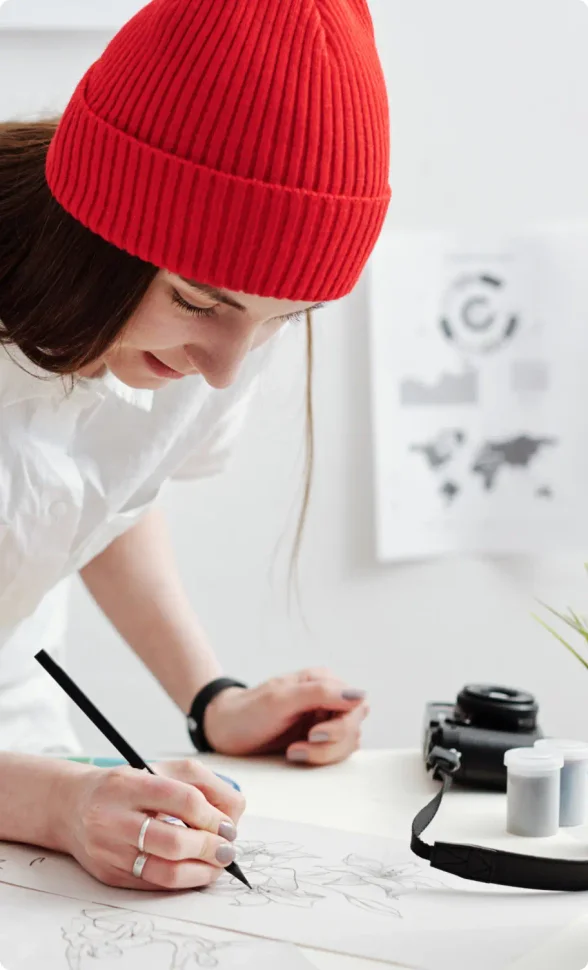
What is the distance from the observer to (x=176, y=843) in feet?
2.05

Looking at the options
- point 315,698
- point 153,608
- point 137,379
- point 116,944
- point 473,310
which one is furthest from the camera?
point 473,310

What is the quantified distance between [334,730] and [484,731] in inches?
5.0

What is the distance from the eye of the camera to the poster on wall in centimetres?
151

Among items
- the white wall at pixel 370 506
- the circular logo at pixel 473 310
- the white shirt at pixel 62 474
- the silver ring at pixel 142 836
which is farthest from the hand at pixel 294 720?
the circular logo at pixel 473 310

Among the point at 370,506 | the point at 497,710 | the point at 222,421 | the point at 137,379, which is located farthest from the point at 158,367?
the point at 370,506

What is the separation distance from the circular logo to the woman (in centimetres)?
76

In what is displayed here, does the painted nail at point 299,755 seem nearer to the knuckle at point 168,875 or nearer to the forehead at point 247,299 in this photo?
the knuckle at point 168,875

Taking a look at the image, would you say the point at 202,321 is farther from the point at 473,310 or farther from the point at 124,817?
the point at 473,310

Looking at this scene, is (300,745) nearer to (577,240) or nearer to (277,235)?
(277,235)

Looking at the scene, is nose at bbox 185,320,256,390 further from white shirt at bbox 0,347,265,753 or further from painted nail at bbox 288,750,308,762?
painted nail at bbox 288,750,308,762

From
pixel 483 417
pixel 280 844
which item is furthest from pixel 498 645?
pixel 280 844

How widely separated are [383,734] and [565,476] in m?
0.46

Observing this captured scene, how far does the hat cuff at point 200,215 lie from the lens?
0.65 metres

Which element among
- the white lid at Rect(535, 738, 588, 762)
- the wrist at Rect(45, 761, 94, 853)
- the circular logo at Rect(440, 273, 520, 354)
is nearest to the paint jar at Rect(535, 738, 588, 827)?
the white lid at Rect(535, 738, 588, 762)
